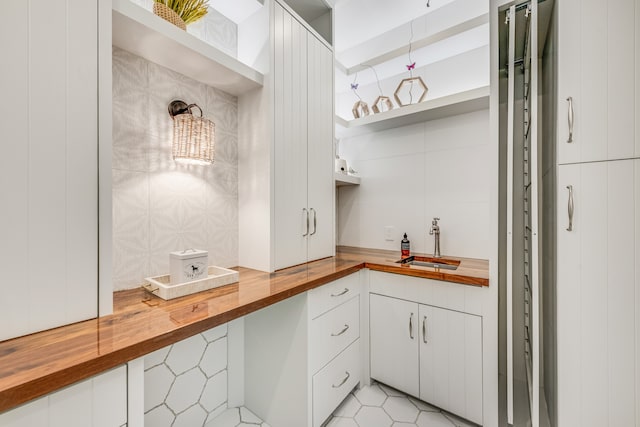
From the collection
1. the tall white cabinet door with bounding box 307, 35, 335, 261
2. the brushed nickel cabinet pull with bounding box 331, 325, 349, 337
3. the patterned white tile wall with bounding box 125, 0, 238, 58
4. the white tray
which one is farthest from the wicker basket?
the brushed nickel cabinet pull with bounding box 331, 325, 349, 337

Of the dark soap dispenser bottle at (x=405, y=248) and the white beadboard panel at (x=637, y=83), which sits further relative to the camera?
the dark soap dispenser bottle at (x=405, y=248)

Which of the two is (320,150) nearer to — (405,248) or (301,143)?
(301,143)

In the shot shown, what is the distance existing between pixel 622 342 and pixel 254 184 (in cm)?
168

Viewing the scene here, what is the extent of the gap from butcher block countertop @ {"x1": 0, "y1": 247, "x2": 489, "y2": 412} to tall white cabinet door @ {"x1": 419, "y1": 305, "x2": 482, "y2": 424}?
25cm

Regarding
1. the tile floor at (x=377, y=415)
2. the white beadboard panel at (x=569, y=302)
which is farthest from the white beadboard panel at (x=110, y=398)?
the white beadboard panel at (x=569, y=302)

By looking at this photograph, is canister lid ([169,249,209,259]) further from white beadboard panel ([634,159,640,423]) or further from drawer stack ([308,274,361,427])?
white beadboard panel ([634,159,640,423])

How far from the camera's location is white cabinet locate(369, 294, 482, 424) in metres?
1.43

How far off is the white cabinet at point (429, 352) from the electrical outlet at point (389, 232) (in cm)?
69

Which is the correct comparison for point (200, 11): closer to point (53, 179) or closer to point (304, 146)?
point (304, 146)

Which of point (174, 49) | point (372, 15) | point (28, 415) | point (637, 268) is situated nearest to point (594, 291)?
point (637, 268)

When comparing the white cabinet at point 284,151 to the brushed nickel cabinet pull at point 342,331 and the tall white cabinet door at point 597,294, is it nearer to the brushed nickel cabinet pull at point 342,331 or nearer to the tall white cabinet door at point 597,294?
the brushed nickel cabinet pull at point 342,331

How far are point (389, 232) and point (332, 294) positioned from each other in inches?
39.9

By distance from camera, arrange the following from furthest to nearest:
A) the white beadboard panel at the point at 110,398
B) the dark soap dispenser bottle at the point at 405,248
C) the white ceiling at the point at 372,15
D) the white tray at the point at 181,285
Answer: the dark soap dispenser bottle at the point at 405,248 → the white ceiling at the point at 372,15 → the white tray at the point at 181,285 → the white beadboard panel at the point at 110,398

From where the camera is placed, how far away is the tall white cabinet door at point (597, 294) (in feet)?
2.98
